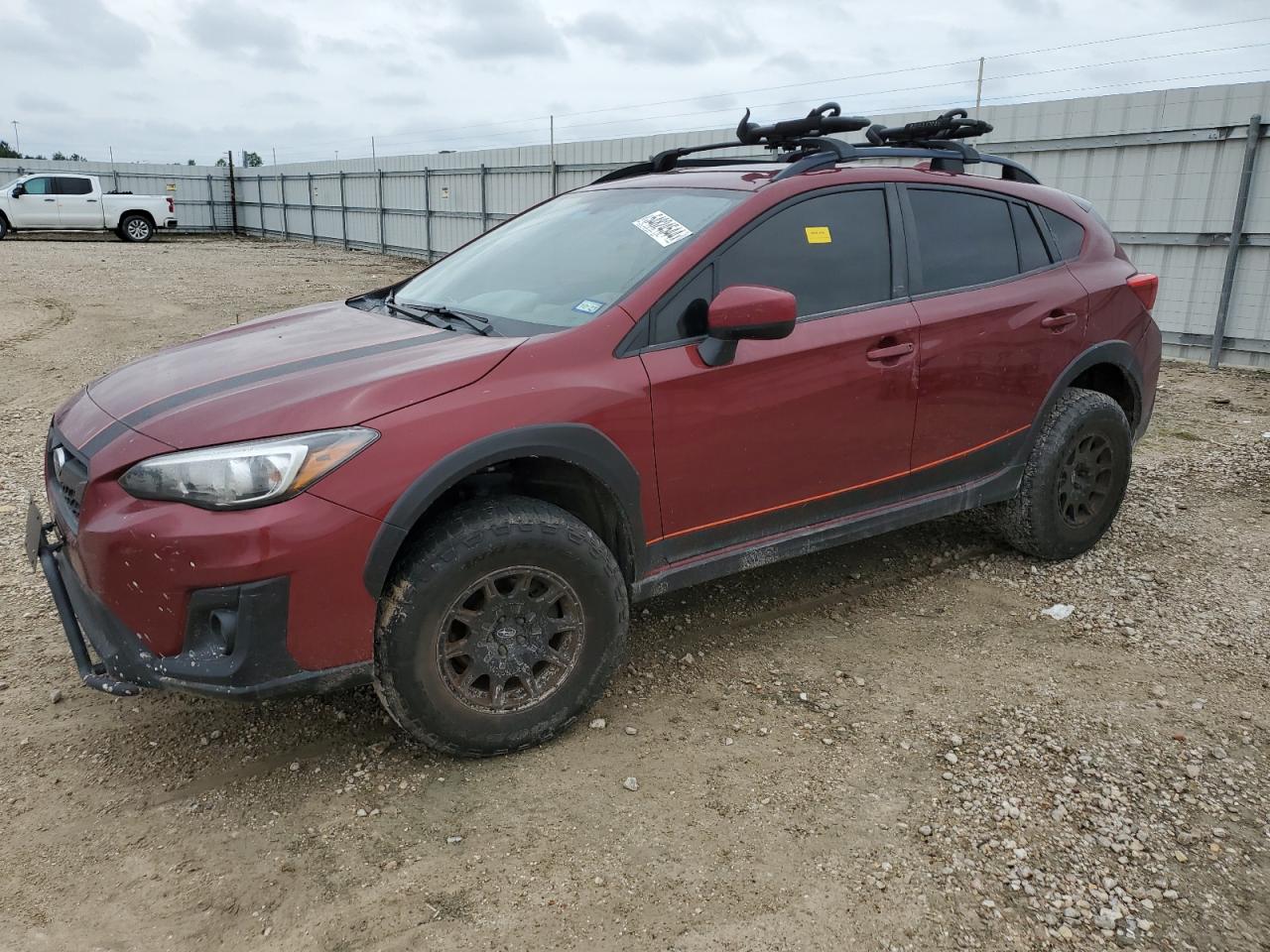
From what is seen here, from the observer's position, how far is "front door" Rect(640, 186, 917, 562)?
119 inches

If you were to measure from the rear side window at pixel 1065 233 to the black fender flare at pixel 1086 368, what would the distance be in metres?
0.42

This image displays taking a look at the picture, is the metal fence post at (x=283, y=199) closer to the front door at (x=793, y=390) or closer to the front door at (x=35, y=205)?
the front door at (x=35, y=205)

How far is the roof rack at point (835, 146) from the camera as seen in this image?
3592 millimetres

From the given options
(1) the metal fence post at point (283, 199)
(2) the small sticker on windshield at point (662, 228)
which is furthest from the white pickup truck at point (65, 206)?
(2) the small sticker on windshield at point (662, 228)

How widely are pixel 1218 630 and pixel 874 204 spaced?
2.15 metres

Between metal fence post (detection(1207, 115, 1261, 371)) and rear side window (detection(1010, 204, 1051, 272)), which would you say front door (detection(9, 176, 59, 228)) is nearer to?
metal fence post (detection(1207, 115, 1261, 371))

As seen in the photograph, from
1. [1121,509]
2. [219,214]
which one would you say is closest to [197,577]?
[1121,509]

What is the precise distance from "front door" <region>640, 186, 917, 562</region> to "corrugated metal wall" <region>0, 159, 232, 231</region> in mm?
36306

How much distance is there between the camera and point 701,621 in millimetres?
3842

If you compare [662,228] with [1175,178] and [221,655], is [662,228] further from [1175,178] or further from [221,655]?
[1175,178]

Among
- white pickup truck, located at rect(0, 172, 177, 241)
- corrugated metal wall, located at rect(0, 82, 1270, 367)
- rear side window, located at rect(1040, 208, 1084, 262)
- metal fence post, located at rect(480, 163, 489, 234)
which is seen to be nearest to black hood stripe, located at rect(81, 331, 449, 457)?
rear side window, located at rect(1040, 208, 1084, 262)

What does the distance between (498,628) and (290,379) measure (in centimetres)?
91

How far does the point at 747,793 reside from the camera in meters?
2.73

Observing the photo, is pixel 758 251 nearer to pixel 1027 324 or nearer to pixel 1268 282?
pixel 1027 324
